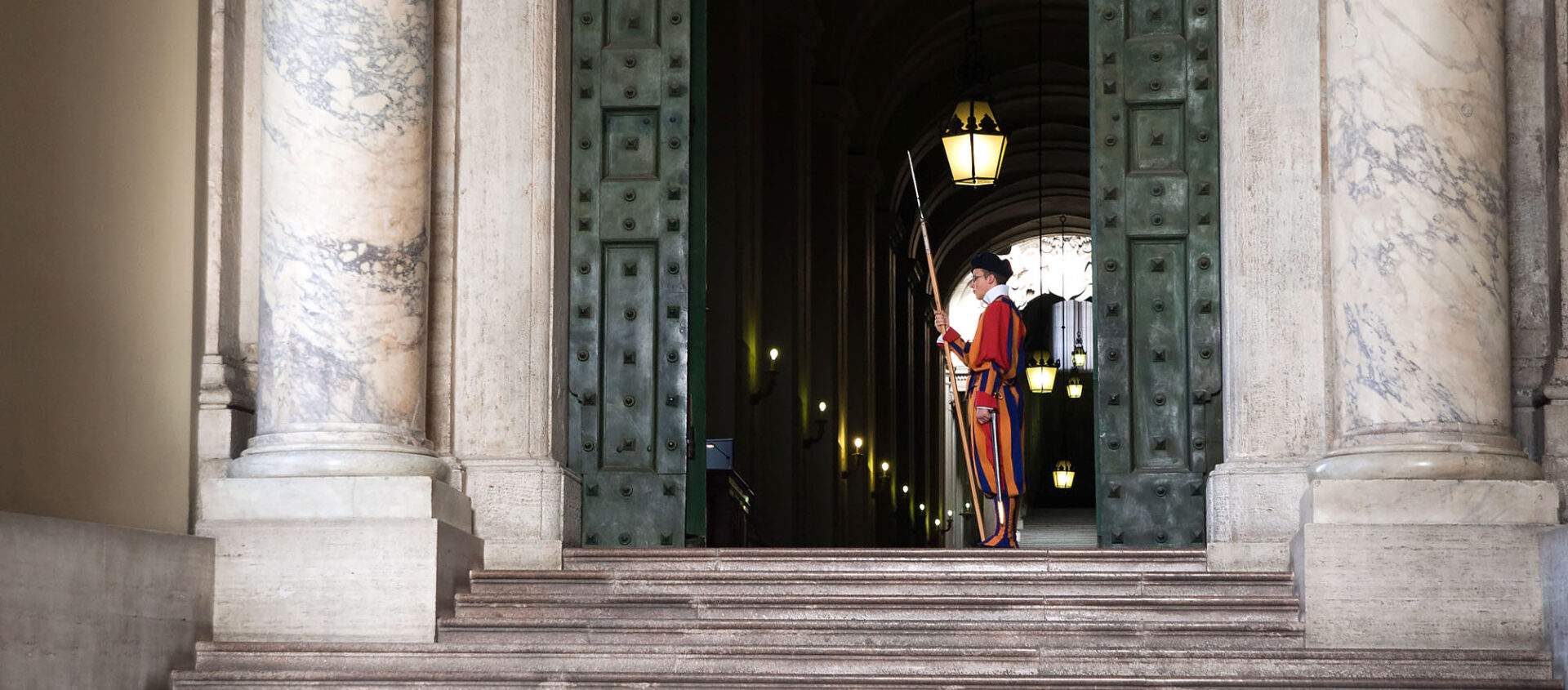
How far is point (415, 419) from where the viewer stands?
933 centimetres

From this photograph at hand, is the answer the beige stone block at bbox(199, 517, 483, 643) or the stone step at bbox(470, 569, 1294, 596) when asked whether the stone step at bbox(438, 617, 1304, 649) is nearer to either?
the beige stone block at bbox(199, 517, 483, 643)

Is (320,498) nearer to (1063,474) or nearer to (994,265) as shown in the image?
(994,265)

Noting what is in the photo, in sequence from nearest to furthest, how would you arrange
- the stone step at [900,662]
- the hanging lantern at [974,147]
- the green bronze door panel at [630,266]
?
1. the stone step at [900,662]
2. the green bronze door panel at [630,266]
3. the hanging lantern at [974,147]

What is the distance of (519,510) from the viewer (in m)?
9.94

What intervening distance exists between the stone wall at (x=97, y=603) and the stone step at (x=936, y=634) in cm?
109

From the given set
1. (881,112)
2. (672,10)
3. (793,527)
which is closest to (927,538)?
(881,112)

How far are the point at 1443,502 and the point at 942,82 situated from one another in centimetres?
2035

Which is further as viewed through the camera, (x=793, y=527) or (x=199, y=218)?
(x=793, y=527)

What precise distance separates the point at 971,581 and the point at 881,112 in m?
18.2

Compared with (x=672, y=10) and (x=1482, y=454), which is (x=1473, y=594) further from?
(x=672, y=10)

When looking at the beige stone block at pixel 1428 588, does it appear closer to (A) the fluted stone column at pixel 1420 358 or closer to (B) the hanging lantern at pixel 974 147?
(A) the fluted stone column at pixel 1420 358

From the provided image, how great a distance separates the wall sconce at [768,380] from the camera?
19.7 metres

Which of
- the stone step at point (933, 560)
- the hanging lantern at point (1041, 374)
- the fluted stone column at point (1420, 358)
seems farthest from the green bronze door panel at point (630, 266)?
the hanging lantern at point (1041, 374)

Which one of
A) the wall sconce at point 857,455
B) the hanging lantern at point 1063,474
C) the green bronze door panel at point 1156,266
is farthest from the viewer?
the hanging lantern at point 1063,474
